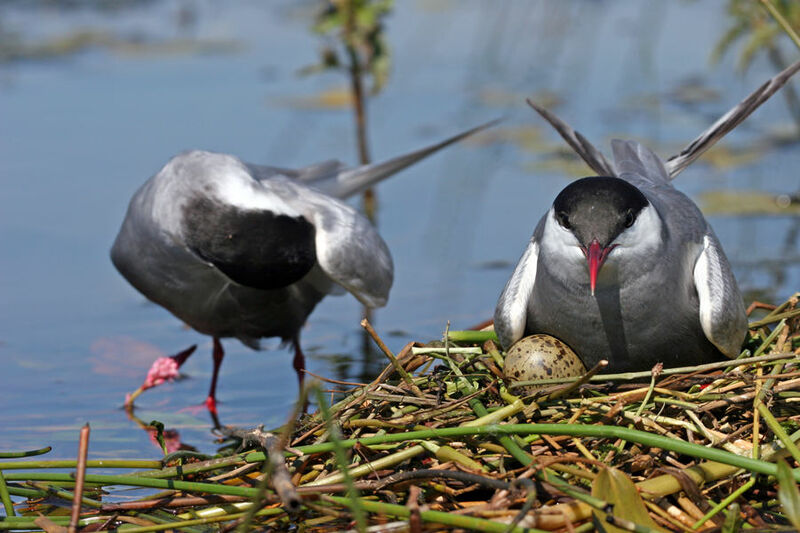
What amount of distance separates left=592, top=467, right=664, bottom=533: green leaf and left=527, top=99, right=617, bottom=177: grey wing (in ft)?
5.90

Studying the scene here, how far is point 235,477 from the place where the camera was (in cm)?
357

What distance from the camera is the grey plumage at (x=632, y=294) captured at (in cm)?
374

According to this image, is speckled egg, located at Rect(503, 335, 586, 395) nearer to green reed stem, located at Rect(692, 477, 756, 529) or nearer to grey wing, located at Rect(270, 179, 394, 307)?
green reed stem, located at Rect(692, 477, 756, 529)

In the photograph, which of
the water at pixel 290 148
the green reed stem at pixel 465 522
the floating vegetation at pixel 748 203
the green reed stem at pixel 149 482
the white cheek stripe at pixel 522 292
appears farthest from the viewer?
the floating vegetation at pixel 748 203

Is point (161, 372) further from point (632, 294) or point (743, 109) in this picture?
point (743, 109)

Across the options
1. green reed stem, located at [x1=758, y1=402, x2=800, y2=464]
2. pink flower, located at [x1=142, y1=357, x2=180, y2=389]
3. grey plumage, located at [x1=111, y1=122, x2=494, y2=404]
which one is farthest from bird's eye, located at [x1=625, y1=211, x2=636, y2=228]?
pink flower, located at [x1=142, y1=357, x2=180, y2=389]

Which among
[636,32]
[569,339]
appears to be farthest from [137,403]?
[636,32]

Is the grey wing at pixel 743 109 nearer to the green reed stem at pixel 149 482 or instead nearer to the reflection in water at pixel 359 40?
the green reed stem at pixel 149 482

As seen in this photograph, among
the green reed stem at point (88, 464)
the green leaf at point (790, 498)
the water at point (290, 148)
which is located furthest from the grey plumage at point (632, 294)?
the water at point (290, 148)

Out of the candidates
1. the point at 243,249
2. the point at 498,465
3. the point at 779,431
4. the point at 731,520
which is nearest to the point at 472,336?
the point at 498,465

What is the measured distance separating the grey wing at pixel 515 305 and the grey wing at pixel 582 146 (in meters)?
0.69

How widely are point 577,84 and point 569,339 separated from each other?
19.9ft

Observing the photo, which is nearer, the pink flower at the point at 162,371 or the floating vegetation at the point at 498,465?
the floating vegetation at the point at 498,465

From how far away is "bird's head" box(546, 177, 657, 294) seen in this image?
362 cm
